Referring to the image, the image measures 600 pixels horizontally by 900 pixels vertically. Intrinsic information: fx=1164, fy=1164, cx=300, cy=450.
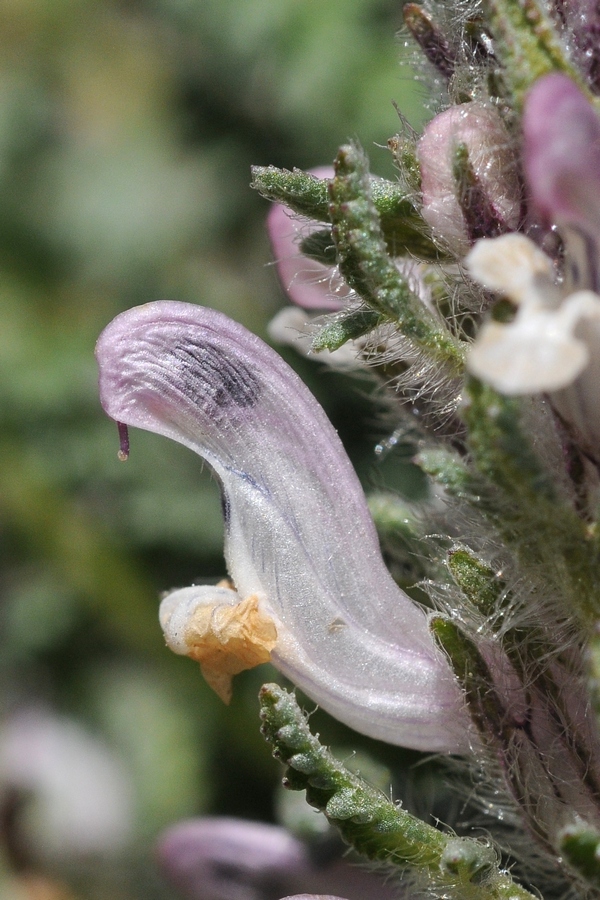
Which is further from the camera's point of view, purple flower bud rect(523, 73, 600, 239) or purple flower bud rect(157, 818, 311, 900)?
purple flower bud rect(157, 818, 311, 900)

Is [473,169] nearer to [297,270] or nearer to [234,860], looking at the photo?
[297,270]

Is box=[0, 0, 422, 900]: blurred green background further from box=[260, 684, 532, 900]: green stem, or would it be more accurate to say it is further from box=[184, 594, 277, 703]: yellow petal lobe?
box=[260, 684, 532, 900]: green stem

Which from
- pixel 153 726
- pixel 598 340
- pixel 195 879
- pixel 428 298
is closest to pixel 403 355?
pixel 428 298

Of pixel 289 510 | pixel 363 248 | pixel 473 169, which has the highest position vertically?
pixel 473 169

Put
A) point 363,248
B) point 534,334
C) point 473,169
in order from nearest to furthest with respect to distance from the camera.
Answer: point 534,334 < point 363,248 < point 473,169

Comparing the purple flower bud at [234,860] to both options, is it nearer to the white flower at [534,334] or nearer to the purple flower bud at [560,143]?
the white flower at [534,334]

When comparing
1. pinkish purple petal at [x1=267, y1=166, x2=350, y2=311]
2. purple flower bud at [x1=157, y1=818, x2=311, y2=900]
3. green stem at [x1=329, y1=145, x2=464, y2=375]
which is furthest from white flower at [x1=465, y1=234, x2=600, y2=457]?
purple flower bud at [x1=157, y1=818, x2=311, y2=900]

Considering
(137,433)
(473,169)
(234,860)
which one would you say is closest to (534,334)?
(473,169)
